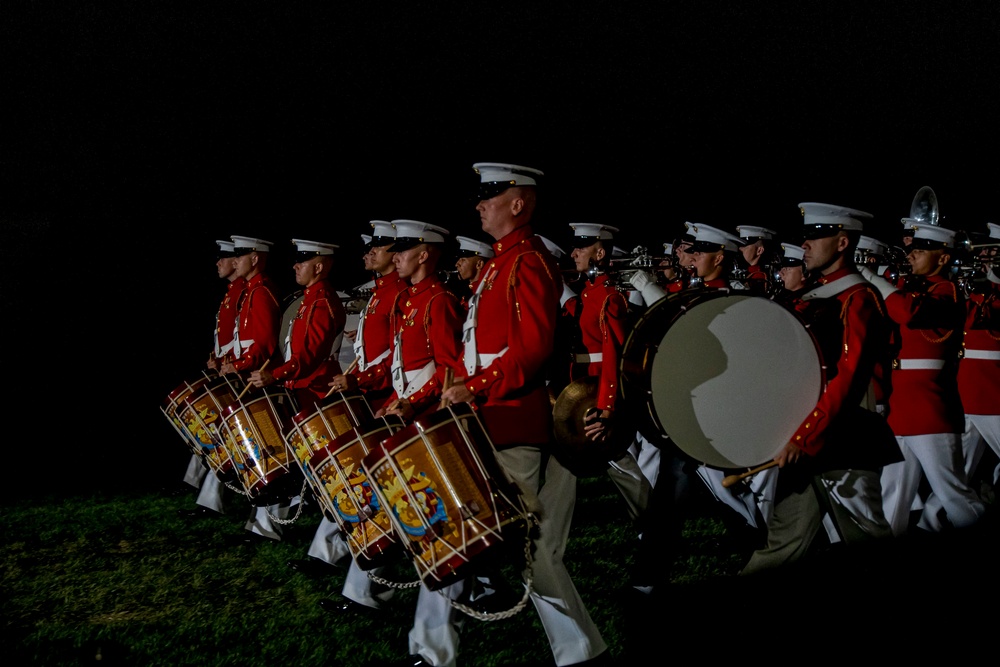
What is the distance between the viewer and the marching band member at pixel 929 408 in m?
3.84

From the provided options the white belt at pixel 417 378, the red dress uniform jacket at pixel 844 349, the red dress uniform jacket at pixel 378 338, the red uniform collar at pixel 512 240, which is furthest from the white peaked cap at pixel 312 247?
the red dress uniform jacket at pixel 844 349

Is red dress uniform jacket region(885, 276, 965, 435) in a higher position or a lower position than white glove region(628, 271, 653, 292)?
lower

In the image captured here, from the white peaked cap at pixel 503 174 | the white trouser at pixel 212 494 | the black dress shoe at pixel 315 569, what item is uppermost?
the white peaked cap at pixel 503 174

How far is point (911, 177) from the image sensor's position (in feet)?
26.7

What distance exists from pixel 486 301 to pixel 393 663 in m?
1.46

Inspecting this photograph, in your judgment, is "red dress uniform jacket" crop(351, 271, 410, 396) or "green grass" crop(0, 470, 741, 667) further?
"red dress uniform jacket" crop(351, 271, 410, 396)

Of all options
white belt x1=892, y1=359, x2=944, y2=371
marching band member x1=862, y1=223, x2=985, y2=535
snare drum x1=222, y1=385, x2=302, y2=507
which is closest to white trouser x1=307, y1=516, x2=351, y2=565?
snare drum x1=222, y1=385, x2=302, y2=507

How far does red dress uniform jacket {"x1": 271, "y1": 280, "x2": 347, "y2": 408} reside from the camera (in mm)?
4688

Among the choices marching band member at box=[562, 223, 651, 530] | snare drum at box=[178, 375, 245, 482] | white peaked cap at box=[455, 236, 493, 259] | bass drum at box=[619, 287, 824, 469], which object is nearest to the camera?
bass drum at box=[619, 287, 824, 469]

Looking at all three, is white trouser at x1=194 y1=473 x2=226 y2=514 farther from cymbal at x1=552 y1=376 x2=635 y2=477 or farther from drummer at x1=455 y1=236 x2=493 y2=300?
cymbal at x1=552 y1=376 x2=635 y2=477

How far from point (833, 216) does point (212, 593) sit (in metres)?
3.37

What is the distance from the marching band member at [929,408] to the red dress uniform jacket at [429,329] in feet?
7.03

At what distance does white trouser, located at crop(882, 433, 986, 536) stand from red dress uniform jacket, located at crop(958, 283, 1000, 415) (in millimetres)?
599

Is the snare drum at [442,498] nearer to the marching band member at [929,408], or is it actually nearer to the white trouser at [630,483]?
the white trouser at [630,483]
